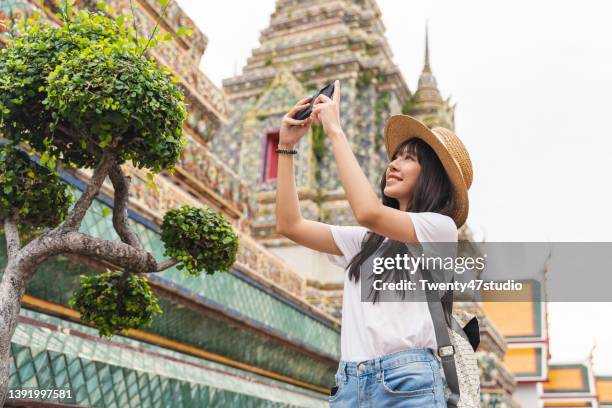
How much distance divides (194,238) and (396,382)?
6.26ft

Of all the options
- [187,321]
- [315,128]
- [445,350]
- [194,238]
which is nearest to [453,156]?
[445,350]

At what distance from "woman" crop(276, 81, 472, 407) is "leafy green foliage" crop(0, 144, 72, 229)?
1416 millimetres

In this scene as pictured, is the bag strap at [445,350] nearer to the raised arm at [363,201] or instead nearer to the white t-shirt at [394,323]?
the white t-shirt at [394,323]

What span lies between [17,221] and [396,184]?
194cm

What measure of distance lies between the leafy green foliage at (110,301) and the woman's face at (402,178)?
1817 millimetres

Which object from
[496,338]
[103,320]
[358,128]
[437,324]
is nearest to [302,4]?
[358,128]

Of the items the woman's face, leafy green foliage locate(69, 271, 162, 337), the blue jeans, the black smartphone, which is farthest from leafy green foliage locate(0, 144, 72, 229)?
the blue jeans

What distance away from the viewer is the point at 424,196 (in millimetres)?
2443

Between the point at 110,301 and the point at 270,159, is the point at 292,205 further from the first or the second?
the point at 270,159

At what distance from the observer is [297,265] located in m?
13.4

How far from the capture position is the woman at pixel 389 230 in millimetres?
2113

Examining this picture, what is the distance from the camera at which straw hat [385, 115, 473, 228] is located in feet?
7.98

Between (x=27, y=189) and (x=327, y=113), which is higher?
(x=27, y=189)

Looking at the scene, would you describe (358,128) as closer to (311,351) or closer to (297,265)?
(297,265)
